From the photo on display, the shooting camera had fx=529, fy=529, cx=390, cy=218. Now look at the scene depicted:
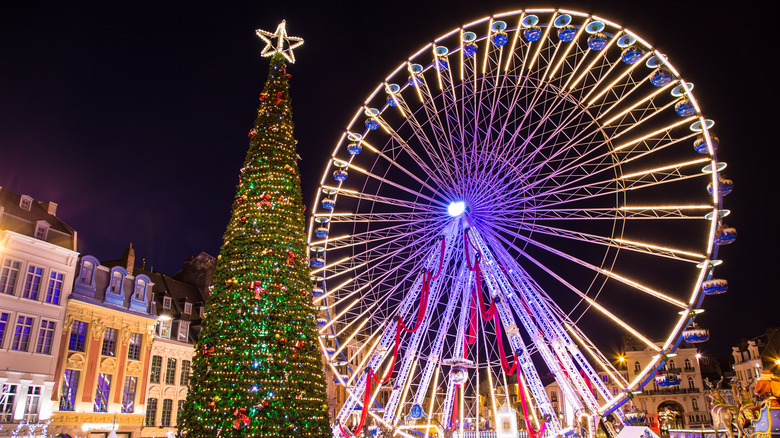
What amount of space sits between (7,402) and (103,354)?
589 cm

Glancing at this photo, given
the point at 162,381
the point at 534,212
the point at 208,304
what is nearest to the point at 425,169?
the point at 534,212

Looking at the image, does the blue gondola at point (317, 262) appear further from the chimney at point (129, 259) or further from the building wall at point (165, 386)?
the chimney at point (129, 259)

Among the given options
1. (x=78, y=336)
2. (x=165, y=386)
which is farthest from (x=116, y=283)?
(x=165, y=386)

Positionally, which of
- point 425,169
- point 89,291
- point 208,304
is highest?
point 425,169

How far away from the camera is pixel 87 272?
29125mm

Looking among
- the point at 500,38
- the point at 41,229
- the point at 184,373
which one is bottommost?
the point at 184,373

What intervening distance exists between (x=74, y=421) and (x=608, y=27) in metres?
30.8

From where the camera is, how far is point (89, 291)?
28875mm

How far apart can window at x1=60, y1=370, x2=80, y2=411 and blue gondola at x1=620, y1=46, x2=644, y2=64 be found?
29820 mm

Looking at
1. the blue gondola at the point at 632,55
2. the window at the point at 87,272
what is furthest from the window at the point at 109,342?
the blue gondola at the point at 632,55

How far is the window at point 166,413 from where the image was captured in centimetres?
3212

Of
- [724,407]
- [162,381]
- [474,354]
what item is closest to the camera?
[724,407]

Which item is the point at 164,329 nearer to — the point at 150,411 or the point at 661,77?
the point at 150,411

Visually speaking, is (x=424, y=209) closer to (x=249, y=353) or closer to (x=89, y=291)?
(x=249, y=353)
